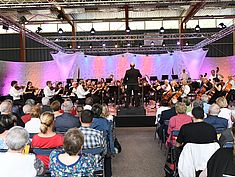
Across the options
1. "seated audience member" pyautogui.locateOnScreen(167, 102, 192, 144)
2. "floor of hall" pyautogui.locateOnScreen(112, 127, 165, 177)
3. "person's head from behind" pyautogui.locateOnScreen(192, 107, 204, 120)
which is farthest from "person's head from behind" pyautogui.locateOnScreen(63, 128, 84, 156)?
"seated audience member" pyautogui.locateOnScreen(167, 102, 192, 144)

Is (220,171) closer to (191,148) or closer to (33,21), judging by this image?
(191,148)

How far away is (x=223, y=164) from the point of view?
6.66ft

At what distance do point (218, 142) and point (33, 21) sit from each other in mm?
21284

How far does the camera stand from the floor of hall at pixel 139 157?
5802mm

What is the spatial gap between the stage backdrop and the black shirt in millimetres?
13060

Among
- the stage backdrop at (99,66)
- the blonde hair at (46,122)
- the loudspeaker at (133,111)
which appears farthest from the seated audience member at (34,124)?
the stage backdrop at (99,66)

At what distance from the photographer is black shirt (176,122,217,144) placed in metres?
3.96

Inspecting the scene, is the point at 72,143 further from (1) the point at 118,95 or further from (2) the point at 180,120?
(1) the point at 118,95

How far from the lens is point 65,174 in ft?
9.66

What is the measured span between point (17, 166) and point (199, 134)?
2.06 meters

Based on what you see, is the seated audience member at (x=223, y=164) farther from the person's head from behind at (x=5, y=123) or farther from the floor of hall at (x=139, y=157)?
the floor of hall at (x=139, y=157)

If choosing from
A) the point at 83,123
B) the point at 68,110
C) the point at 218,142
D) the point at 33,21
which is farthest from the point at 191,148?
the point at 33,21

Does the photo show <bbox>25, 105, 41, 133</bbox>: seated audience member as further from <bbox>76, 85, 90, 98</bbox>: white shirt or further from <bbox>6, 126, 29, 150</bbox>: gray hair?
<bbox>76, 85, 90, 98</bbox>: white shirt

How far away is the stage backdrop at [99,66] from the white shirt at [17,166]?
44.9 ft
